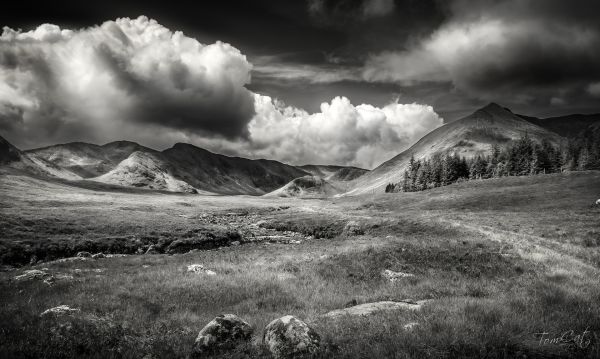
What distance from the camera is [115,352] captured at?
7.38 m

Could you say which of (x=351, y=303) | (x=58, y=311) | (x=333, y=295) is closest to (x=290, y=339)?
(x=351, y=303)

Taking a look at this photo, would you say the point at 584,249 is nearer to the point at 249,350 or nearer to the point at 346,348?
the point at 346,348

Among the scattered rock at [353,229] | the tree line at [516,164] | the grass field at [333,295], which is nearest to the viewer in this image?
the grass field at [333,295]

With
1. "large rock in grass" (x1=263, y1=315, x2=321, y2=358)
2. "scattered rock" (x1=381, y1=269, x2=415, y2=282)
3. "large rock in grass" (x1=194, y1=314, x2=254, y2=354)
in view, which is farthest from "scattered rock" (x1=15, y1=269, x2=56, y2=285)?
"scattered rock" (x1=381, y1=269, x2=415, y2=282)

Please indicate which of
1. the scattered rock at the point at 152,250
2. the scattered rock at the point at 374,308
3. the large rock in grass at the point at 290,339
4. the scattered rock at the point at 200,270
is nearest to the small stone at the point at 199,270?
the scattered rock at the point at 200,270

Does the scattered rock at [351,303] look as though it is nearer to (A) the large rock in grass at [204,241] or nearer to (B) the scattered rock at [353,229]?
(A) the large rock in grass at [204,241]

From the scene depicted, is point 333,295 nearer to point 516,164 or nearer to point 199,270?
point 199,270

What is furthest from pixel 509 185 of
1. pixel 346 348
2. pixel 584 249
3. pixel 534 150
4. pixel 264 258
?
pixel 346 348

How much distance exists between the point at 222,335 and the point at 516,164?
12199 centimetres

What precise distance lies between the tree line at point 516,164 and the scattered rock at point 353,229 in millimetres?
80482

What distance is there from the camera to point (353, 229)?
4472 centimetres

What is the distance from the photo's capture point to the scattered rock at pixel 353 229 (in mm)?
43559

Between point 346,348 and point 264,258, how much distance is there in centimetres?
1714

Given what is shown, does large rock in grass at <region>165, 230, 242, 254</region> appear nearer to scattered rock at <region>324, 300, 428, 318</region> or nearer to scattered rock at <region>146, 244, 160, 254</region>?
scattered rock at <region>146, 244, 160, 254</region>
